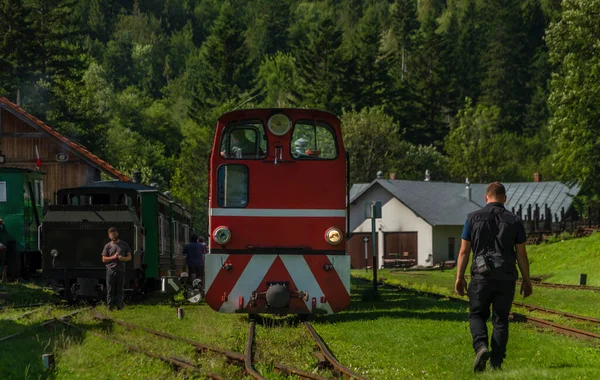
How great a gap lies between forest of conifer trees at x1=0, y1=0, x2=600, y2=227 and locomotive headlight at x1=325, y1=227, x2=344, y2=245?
35.3m

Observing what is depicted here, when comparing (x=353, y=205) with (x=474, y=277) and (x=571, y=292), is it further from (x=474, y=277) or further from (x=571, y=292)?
(x=474, y=277)

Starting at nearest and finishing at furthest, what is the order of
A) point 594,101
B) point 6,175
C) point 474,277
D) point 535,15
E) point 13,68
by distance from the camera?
point 474,277
point 6,175
point 594,101
point 13,68
point 535,15

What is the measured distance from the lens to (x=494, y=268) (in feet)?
32.8

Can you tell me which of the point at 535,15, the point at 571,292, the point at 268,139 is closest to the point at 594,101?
the point at 571,292

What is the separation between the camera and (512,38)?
118250mm

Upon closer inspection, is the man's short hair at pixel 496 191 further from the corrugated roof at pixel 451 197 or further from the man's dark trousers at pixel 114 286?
the corrugated roof at pixel 451 197

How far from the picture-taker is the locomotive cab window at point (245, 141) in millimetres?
15797

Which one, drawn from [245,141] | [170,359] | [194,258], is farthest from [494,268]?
[194,258]

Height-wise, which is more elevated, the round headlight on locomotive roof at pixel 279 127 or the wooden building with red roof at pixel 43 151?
the wooden building with red roof at pixel 43 151

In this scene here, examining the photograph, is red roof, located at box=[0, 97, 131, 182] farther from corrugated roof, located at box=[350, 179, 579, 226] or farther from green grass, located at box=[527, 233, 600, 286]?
corrugated roof, located at box=[350, 179, 579, 226]

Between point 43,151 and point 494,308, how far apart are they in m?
34.8

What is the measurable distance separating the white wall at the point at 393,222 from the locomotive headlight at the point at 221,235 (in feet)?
154

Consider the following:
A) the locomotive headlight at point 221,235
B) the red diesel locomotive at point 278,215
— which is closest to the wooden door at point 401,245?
the red diesel locomotive at point 278,215

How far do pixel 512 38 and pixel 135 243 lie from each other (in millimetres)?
104303
